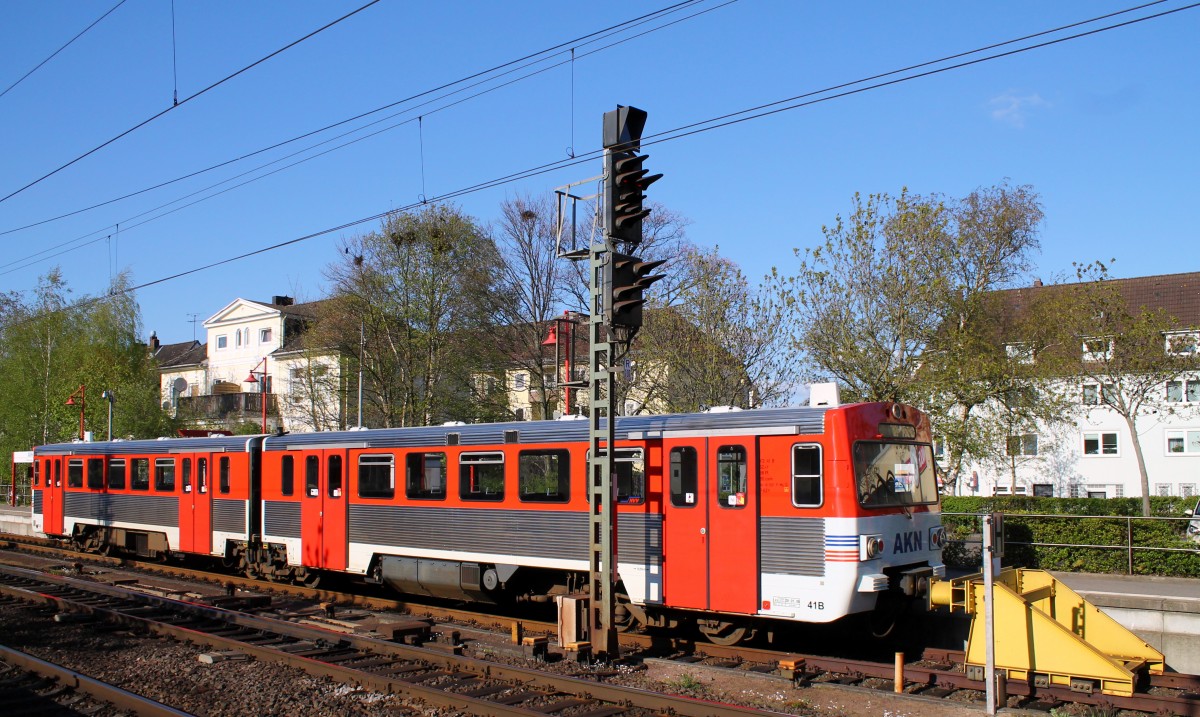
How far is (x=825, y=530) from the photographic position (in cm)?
1063

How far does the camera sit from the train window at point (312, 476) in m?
17.0

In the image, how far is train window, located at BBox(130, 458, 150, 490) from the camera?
21703 mm

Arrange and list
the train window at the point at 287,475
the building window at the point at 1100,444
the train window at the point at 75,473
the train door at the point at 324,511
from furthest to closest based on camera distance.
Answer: the building window at the point at 1100,444, the train window at the point at 75,473, the train window at the point at 287,475, the train door at the point at 324,511

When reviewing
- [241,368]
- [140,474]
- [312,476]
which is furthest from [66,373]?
[312,476]

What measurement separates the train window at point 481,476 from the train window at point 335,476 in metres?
3.15

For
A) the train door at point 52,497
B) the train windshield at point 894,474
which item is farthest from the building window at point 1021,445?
the train door at point 52,497

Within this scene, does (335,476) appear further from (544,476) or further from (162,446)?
(162,446)

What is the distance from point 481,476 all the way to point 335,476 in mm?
3804

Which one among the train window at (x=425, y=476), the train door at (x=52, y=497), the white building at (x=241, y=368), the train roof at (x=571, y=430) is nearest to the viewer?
the train roof at (x=571, y=430)

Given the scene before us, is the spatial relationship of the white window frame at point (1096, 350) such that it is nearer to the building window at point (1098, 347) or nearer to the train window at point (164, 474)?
the building window at point (1098, 347)

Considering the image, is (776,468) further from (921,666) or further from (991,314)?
(991,314)

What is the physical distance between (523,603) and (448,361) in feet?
65.4

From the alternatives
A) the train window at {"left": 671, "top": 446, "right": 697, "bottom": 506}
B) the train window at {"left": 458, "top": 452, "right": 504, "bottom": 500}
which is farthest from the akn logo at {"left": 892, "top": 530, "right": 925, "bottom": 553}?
the train window at {"left": 458, "top": 452, "right": 504, "bottom": 500}

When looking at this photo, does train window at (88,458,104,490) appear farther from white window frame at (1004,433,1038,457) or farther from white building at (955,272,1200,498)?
white building at (955,272,1200,498)
